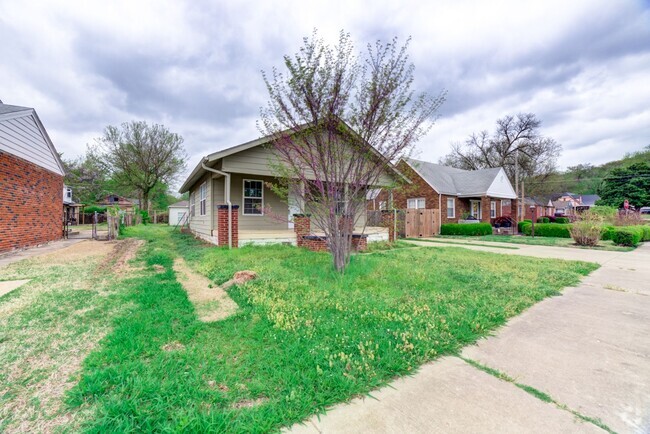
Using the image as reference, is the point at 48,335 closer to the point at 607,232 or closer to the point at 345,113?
the point at 345,113

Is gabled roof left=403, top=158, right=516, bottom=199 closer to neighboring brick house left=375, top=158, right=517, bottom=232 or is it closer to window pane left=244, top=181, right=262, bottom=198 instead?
neighboring brick house left=375, top=158, right=517, bottom=232

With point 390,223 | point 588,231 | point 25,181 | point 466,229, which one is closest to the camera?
point 25,181

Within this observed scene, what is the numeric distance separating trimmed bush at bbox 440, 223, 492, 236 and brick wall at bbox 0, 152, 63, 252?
1892cm

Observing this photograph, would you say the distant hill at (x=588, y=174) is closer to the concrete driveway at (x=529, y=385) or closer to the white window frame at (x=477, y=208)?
the white window frame at (x=477, y=208)

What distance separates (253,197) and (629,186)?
4707cm

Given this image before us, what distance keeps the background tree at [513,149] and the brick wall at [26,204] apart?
127ft

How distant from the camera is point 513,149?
3234 cm

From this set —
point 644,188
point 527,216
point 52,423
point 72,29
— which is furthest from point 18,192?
point 644,188

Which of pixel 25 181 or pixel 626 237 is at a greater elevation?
pixel 25 181

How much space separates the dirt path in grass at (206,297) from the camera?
3420 millimetres

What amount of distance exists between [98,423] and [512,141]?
39.9 m

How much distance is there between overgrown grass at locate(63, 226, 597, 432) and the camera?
5.74 ft

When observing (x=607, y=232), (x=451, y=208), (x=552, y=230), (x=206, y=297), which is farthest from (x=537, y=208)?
(x=206, y=297)

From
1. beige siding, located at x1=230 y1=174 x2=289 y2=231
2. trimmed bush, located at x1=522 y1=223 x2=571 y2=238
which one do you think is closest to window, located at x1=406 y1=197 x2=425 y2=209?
trimmed bush, located at x1=522 y1=223 x2=571 y2=238
